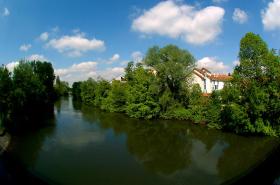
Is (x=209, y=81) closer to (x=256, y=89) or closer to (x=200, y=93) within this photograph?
(x=200, y=93)

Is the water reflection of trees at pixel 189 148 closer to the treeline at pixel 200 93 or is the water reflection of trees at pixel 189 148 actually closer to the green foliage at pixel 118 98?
the treeline at pixel 200 93

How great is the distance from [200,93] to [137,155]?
23664 millimetres

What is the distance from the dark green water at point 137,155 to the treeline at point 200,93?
2.45 metres

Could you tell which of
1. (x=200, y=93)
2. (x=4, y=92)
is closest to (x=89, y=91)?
(x=200, y=93)

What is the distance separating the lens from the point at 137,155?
21.2 metres

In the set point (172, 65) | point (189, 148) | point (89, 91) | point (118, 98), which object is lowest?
point (189, 148)

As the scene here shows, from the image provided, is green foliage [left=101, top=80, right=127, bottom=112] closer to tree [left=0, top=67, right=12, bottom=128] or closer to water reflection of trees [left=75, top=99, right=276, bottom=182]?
water reflection of trees [left=75, top=99, right=276, bottom=182]

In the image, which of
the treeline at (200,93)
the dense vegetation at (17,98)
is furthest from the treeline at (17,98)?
the treeline at (200,93)

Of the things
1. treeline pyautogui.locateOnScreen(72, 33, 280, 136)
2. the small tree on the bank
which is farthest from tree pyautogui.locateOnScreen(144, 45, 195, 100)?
the small tree on the bank

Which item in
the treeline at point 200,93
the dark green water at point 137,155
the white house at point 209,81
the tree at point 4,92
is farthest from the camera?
the white house at point 209,81

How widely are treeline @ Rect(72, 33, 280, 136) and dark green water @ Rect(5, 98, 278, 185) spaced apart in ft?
8.02

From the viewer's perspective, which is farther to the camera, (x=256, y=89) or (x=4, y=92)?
(x=4, y=92)

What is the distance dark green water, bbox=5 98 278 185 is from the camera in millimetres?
16062

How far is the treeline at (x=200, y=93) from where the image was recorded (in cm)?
2538
